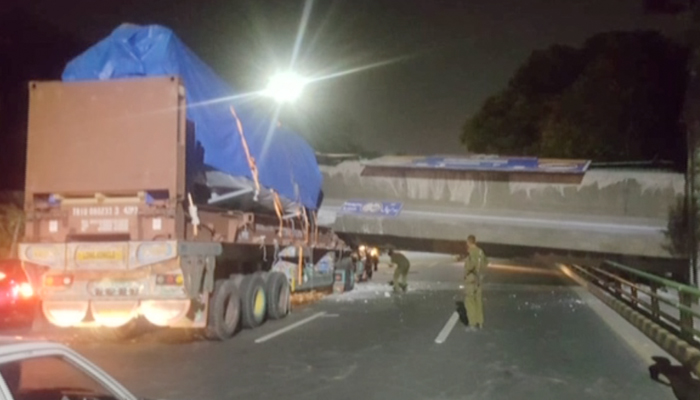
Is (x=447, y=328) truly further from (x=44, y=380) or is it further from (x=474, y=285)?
(x=44, y=380)

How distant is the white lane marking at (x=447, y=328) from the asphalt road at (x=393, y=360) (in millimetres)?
36

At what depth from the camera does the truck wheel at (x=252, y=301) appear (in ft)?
51.8

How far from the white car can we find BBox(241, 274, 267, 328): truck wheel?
9955 mm

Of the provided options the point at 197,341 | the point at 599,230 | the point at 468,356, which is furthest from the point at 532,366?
the point at 599,230

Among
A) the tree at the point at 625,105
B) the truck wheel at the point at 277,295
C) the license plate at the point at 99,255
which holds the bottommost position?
the truck wheel at the point at 277,295

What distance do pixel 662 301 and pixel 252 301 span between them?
275 inches

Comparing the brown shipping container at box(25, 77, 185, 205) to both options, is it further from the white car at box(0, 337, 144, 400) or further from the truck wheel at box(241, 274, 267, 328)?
the white car at box(0, 337, 144, 400)

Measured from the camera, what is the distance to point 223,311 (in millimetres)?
14477

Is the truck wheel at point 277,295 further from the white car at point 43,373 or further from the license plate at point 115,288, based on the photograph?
the white car at point 43,373

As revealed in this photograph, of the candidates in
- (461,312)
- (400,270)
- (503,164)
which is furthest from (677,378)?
(400,270)

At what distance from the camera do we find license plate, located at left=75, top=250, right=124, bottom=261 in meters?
13.0

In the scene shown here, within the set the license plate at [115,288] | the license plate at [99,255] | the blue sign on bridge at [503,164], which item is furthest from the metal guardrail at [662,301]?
the license plate at [99,255]

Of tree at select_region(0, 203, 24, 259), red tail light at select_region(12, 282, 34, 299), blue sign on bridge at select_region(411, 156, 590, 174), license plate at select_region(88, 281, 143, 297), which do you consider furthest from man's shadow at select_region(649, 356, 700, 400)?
tree at select_region(0, 203, 24, 259)

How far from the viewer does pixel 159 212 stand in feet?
42.9
